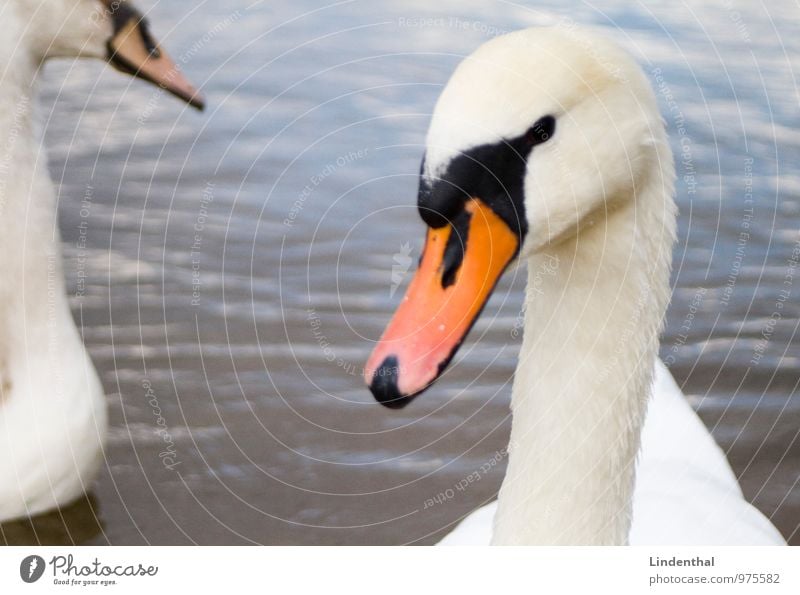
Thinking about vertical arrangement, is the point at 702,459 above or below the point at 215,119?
below

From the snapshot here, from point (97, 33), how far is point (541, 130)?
501mm

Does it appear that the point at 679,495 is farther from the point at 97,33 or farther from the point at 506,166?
the point at 97,33

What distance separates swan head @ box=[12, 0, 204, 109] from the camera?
3.09 feet

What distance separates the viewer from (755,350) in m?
1.14

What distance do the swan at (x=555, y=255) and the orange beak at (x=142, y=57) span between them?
38 centimetres

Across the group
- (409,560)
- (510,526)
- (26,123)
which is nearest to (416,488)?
(409,560)

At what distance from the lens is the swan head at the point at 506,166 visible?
612 millimetres

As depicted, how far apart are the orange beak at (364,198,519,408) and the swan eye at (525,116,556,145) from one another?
0.05m

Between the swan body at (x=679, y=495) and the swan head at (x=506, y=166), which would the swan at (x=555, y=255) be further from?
the swan body at (x=679, y=495)

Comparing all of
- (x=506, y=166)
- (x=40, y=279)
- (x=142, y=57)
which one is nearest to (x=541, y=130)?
(x=506, y=166)

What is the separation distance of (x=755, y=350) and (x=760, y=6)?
1.19ft

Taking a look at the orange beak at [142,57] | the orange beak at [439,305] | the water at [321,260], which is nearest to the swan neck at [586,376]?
the orange beak at [439,305]

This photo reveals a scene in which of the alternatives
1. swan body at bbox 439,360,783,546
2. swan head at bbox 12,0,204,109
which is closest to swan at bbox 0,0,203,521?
swan head at bbox 12,0,204,109

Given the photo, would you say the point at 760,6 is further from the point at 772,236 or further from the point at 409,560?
the point at 409,560
